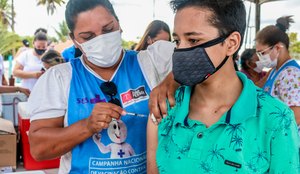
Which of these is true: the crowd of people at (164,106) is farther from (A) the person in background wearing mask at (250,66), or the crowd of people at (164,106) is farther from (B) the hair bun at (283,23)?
(A) the person in background wearing mask at (250,66)

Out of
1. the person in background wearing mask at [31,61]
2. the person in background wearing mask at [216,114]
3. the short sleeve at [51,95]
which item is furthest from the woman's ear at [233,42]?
the person in background wearing mask at [31,61]

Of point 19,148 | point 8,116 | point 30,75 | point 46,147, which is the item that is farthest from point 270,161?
point 30,75

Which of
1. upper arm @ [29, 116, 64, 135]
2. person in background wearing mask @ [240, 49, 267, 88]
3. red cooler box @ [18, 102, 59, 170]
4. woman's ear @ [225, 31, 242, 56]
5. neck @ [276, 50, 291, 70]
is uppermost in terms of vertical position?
woman's ear @ [225, 31, 242, 56]

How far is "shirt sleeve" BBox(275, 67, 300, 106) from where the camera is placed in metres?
2.68

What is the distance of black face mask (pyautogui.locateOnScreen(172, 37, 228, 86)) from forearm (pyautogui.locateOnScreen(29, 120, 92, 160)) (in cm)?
37

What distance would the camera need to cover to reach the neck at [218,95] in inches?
48.1

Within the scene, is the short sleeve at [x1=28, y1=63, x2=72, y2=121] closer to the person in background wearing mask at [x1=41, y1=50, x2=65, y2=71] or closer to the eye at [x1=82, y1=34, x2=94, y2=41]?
the eye at [x1=82, y1=34, x2=94, y2=41]

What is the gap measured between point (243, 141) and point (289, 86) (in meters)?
1.85

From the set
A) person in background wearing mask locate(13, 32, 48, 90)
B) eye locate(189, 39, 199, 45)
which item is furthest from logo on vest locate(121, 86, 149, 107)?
person in background wearing mask locate(13, 32, 48, 90)

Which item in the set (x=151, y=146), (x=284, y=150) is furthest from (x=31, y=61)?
(x=284, y=150)

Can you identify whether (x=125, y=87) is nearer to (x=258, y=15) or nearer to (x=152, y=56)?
(x=152, y=56)

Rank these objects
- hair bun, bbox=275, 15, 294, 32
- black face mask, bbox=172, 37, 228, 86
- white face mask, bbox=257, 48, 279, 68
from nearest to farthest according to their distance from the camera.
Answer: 1. black face mask, bbox=172, 37, 228, 86
2. white face mask, bbox=257, 48, 279, 68
3. hair bun, bbox=275, 15, 294, 32

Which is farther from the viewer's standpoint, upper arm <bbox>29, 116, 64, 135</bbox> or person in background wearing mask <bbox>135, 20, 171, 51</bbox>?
person in background wearing mask <bbox>135, 20, 171, 51</bbox>

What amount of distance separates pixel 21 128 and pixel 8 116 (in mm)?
776
